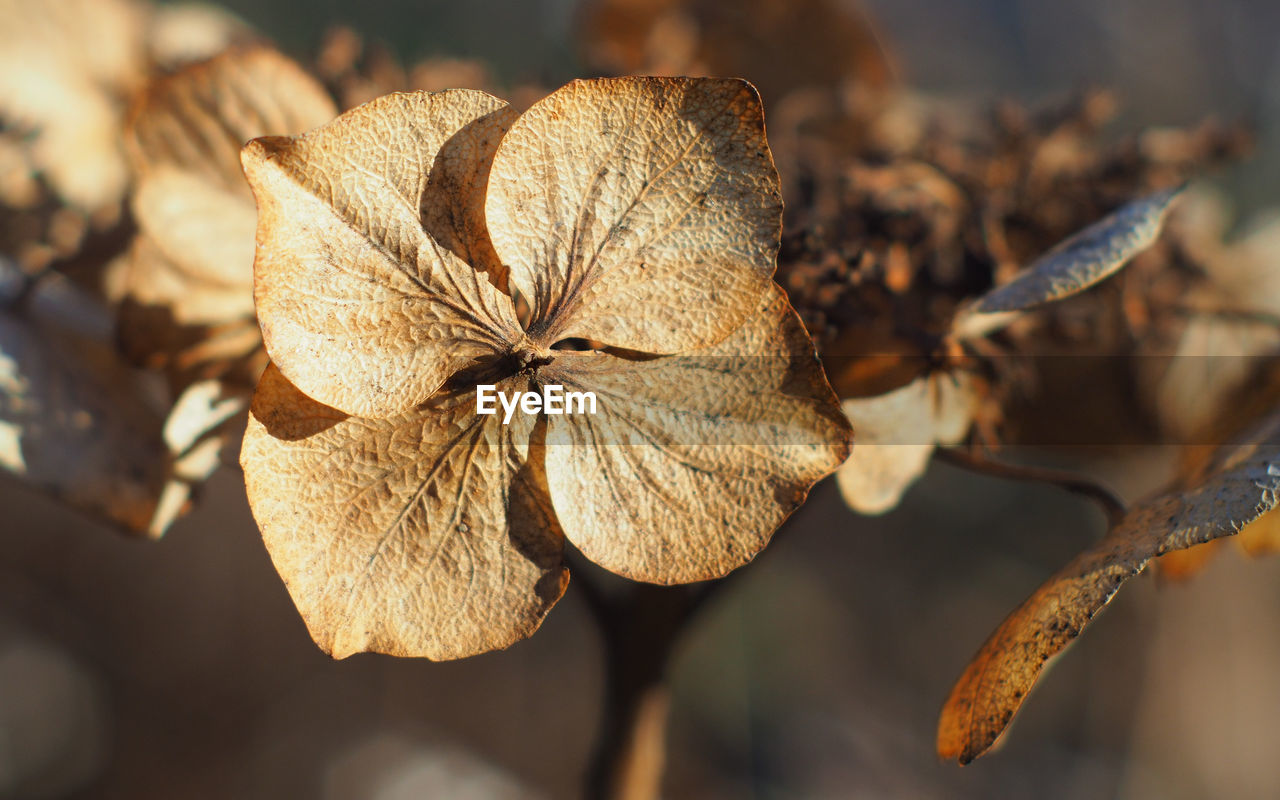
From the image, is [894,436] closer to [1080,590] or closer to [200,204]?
[1080,590]

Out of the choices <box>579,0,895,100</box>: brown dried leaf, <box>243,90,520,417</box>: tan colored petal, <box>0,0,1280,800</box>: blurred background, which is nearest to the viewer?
<box>243,90,520,417</box>: tan colored petal

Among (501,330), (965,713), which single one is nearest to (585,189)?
(501,330)

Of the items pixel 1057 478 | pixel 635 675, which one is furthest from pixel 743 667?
pixel 1057 478

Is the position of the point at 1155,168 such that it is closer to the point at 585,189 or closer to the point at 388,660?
the point at 585,189

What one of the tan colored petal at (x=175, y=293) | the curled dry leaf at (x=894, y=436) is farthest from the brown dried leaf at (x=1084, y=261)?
the tan colored petal at (x=175, y=293)

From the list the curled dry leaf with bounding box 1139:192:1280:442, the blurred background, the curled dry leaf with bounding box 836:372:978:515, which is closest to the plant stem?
the curled dry leaf with bounding box 836:372:978:515

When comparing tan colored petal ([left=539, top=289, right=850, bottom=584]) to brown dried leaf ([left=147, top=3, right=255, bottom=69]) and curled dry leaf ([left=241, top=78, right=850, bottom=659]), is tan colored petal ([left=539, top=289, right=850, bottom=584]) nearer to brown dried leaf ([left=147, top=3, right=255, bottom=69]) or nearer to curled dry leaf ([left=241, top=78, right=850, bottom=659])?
curled dry leaf ([left=241, top=78, right=850, bottom=659])

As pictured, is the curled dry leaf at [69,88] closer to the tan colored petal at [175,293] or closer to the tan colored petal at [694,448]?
the tan colored petal at [175,293]
